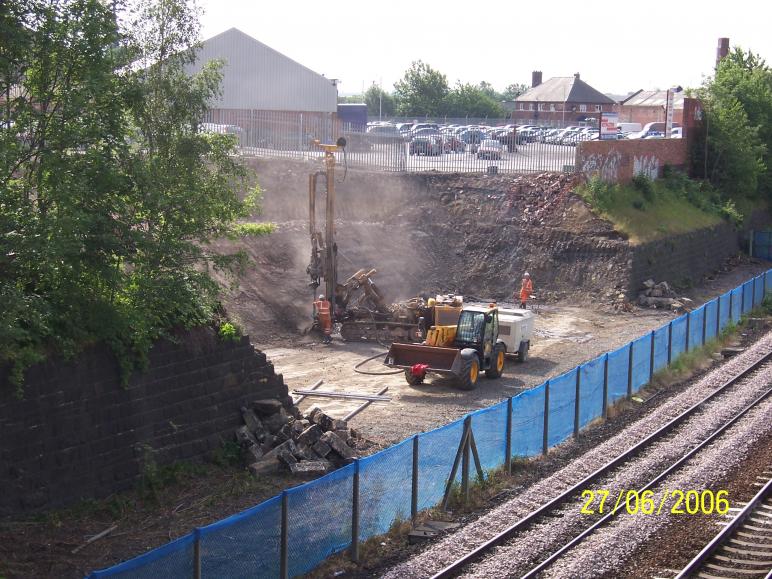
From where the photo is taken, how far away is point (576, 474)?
711 inches

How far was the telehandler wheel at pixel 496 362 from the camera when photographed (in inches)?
1026

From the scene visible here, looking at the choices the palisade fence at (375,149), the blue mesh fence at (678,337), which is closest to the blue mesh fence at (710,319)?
the blue mesh fence at (678,337)

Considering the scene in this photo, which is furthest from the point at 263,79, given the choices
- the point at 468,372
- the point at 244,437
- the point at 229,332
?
the point at 244,437

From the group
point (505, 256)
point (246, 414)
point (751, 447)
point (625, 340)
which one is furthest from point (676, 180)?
point (246, 414)

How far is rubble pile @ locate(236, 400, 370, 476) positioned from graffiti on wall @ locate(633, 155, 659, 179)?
1290 inches

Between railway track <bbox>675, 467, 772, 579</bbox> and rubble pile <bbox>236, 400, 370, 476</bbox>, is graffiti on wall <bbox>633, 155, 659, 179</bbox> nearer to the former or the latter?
rubble pile <bbox>236, 400, 370, 476</bbox>

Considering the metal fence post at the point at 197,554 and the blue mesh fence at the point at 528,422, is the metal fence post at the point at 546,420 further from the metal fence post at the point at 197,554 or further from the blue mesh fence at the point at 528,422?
the metal fence post at the point at 197,554

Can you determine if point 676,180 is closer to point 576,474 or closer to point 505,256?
point 505,256

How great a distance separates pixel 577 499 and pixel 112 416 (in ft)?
27.1

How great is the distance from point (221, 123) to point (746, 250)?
31.4 metres

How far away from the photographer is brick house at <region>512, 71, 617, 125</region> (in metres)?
111

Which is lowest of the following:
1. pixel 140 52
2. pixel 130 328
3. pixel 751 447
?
pixel 751 447

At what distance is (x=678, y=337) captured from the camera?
28.4 metres

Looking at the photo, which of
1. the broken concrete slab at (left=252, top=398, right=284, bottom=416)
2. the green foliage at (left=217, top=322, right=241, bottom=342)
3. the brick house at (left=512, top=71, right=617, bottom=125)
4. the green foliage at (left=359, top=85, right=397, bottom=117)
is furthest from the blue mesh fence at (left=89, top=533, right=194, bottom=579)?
the green foliage at (left=359, top=85, right=397, bottom=117)
